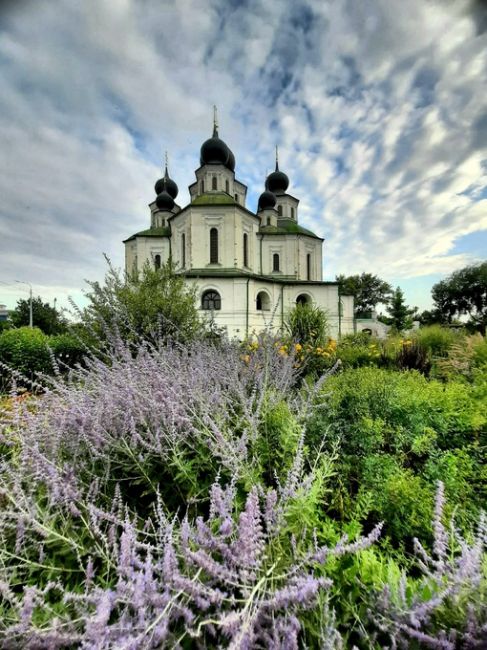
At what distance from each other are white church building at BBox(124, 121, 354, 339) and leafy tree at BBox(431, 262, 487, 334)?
22.5 metres

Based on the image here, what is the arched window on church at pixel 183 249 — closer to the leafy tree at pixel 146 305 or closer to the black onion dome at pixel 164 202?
the black onion dome at pixel 164 202

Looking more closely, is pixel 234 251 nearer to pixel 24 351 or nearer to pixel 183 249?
pixel 183 249

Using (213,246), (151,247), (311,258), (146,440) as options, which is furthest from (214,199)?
(146,440)

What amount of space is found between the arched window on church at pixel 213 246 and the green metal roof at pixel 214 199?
7.52 ft

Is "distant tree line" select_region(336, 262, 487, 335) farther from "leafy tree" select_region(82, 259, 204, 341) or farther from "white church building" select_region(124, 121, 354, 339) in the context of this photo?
"leafy tree" select_region(82, 259, 204, 341)

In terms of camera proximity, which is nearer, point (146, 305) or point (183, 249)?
point (146, 305)

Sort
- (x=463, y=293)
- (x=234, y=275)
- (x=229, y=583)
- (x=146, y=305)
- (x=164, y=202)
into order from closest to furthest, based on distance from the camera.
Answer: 1. (x=229, y=583)
2. (x=146, y=305)
3. (x=234, y=275)
4. (x=164, y=202)
5. (x=463, y=293)

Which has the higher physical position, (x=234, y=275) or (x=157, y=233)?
(x=157, y=233)

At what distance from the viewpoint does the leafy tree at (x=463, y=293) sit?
4153cm

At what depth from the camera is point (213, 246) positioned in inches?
1071

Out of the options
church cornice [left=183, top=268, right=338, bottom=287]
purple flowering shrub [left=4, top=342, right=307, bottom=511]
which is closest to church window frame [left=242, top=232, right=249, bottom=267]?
church cornice [left=183, top=268, right=338, bottom=287]

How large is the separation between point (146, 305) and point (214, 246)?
21.1 meters

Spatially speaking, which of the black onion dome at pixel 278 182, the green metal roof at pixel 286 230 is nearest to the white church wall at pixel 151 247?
the green metal roof at pixel 286 230

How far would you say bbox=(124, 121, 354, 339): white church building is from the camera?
990 inches
